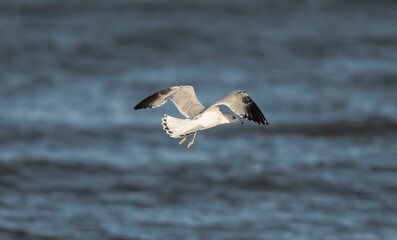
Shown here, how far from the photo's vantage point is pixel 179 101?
755cm

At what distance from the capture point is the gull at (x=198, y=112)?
6.89m

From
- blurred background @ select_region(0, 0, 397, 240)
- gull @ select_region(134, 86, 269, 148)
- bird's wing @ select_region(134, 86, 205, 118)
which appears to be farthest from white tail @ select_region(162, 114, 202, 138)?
blurred background @ select_region(0, 0, 397, 240)

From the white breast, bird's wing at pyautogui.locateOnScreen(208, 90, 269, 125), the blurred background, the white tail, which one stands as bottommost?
the white tail

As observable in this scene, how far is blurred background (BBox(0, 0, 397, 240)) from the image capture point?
10.5 m

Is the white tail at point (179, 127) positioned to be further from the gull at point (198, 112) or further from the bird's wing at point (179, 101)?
the bird's wing at point (179, 101)

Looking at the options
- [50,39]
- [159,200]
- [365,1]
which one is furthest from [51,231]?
[365,1]

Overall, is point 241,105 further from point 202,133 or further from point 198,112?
point 202,133

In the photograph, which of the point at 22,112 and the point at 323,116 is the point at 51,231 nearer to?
the point at 22,112

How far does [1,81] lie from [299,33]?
18.1ft

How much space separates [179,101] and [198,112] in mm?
321

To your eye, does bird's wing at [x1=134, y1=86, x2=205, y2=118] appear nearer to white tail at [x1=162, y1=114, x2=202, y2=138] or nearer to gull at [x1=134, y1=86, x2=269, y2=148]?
gull at [x1=134, y1=86, x2=269, y2=148]

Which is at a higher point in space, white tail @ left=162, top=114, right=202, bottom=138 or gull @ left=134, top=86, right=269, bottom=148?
gull @ left=134, top=86, right=269, bottom=148

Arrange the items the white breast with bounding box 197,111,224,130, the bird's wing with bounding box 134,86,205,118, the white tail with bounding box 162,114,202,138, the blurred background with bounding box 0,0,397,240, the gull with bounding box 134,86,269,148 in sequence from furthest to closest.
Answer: the blurred background with bounding box 0,0,397,240 → the bird's wing with bounding box 134,86,205,118 → the white breast with bounding box 197,111,224,130 → the gull with bounding box 134,86,269,148 → the white tail with bounding box 162,114,202,138

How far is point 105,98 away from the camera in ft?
46.7
